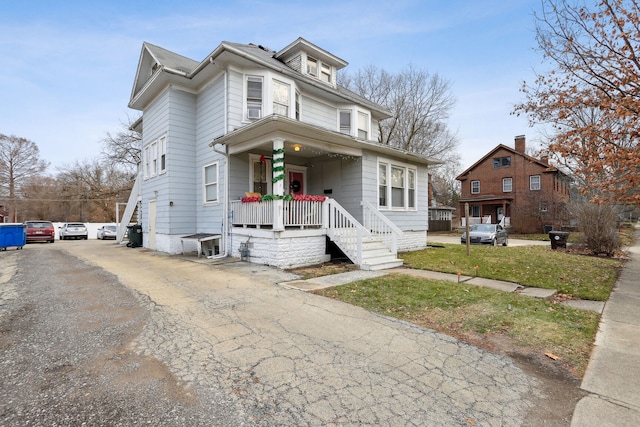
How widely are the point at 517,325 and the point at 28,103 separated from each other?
89.5ft

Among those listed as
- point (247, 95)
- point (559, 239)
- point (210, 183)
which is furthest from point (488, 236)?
point (210, 183)

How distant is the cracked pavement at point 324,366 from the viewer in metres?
2.42

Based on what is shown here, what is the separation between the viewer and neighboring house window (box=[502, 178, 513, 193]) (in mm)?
33500

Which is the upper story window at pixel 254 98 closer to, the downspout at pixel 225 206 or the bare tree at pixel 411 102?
the downspout at pixel 225 206

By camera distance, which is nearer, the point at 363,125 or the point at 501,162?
the point at 363,125

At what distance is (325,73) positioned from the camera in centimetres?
1438

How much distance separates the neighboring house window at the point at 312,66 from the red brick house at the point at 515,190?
72.1 feet

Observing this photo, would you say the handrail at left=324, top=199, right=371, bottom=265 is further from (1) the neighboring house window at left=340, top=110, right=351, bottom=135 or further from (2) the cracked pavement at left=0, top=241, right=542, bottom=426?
(1) the neighboring house window at left=340, top=110, right=351, bottom=135

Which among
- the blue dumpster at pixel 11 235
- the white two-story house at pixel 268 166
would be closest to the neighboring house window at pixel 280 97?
the white two-story house at pixel 268 166

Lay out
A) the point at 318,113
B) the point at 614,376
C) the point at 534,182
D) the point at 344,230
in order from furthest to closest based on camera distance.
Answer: the point at 534,182 < the point at 318,113 < the point at 344,230 < the point at 614,376

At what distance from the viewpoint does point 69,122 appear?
23.5 meters

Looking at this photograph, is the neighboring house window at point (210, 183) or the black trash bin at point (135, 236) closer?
the neighboring house window at point (210, 183)

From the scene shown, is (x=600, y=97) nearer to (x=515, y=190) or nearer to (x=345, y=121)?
(x=345, y=121)

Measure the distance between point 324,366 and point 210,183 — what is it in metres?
9.76
